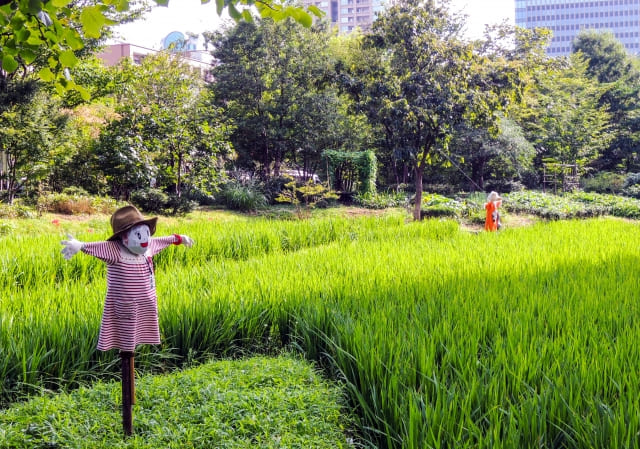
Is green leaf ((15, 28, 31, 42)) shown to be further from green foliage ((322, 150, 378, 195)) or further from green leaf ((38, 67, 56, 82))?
green foliage ((322, 150, 378, 195))

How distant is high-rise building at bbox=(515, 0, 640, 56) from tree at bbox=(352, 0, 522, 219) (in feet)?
361

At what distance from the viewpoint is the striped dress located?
1997 mm

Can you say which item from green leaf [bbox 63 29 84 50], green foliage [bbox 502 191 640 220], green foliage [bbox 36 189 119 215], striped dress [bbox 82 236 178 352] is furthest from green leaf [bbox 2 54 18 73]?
green foliage [bbox 502 191 640 220]

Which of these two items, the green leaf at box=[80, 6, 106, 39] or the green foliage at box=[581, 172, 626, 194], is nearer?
the green leaf at box=[80, 6, 106, 39]

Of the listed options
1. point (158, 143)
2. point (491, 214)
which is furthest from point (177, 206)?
point (491, 214)

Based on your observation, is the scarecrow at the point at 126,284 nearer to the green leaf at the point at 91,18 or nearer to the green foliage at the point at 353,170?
the green leaf at the point at 91,18

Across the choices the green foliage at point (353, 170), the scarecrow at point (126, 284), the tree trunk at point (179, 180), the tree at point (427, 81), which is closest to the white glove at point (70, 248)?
the scarecrow at point (126, 284)

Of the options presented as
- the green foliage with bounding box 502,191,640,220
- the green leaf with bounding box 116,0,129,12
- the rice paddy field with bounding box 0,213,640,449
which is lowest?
the rice paddy field with bounding box 0,213,640,449

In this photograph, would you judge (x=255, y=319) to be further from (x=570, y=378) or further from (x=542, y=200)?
(x=542, y=200)

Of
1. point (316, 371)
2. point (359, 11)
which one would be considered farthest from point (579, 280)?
point (359, 11)

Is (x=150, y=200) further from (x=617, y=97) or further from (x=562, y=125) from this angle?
(x=617, y=97)

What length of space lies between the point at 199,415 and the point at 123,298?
1.88 feet

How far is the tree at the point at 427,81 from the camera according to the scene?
10.3 meters

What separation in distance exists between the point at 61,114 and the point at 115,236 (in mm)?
9909
